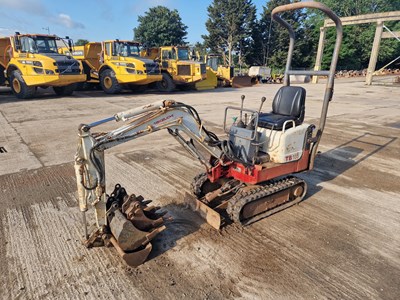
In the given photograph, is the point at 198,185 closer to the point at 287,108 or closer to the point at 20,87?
the point at 287,108

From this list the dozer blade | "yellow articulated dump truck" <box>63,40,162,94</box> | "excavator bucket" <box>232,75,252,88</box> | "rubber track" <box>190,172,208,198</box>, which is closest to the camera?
the dozer blade

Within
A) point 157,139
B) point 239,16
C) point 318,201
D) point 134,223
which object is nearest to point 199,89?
point 157,139

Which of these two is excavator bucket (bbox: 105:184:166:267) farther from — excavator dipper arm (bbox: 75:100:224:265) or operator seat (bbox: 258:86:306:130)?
operator seat (bbox: 258:86:306:130)

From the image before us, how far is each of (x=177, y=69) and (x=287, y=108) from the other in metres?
13.8

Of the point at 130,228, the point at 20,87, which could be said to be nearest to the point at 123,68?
the point at 20,87

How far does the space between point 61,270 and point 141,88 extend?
1498 centimetres

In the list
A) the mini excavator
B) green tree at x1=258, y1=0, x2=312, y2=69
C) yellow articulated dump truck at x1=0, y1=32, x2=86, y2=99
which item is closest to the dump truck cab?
yellow articulated dump truck at x1=0, y1=32, x2=86, y2=99

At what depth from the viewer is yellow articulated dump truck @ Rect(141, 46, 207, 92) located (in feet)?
56.3

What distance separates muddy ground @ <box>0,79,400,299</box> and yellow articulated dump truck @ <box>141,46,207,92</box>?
38.4 ft

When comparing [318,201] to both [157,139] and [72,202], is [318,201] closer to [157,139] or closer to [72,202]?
[72,202]

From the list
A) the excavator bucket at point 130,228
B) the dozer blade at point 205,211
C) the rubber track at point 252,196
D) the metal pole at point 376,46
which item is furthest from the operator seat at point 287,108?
the metal pole at point 376,46

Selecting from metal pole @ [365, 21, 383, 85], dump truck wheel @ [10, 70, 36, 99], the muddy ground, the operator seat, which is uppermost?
metal pole @ [365, 21, 383, 85]

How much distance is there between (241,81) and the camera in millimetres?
23062

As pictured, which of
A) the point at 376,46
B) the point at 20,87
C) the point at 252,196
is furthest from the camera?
the point at 376,46
